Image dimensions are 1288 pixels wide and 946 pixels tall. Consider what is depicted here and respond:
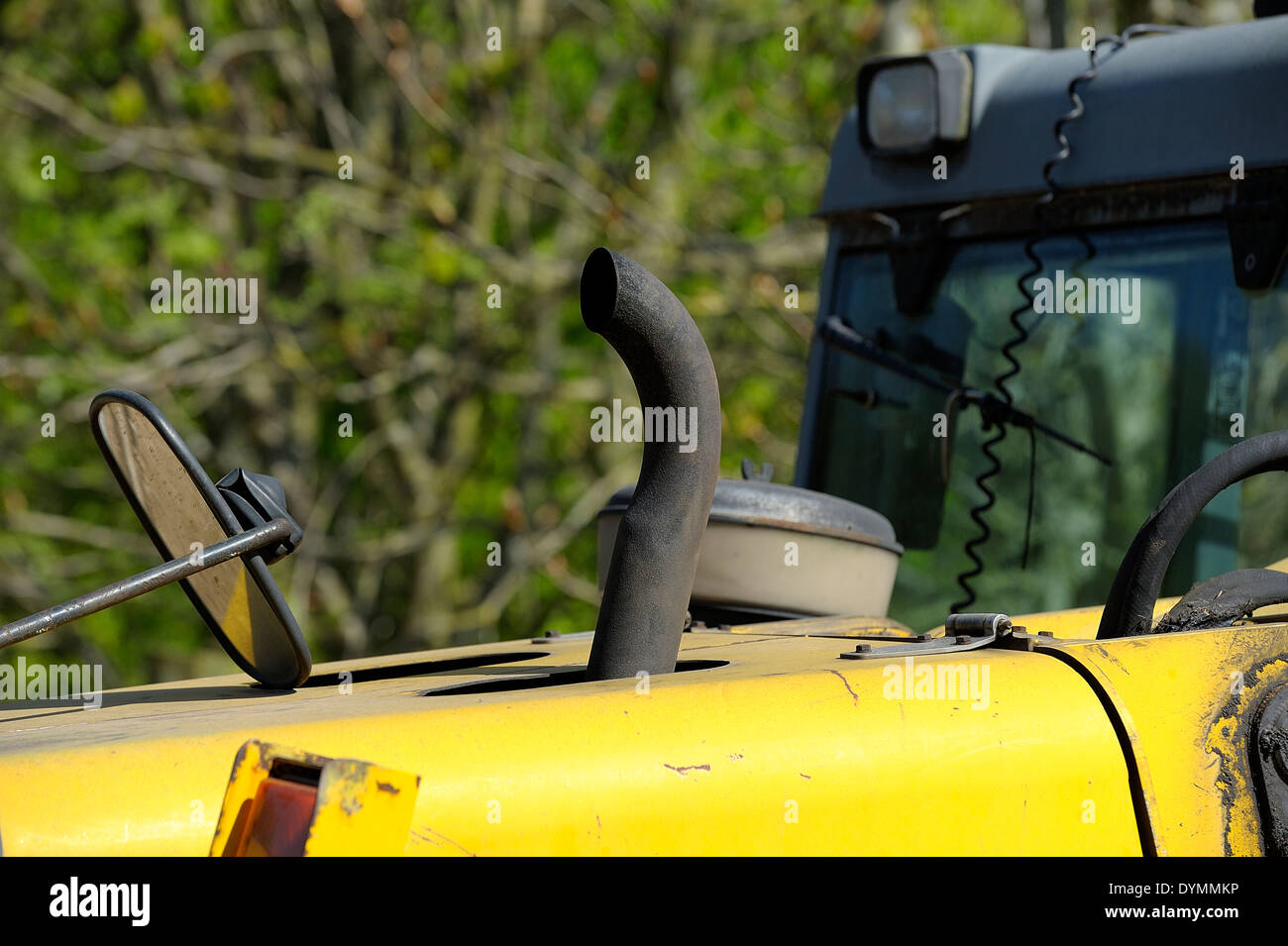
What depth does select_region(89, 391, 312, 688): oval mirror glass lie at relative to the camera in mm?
1737

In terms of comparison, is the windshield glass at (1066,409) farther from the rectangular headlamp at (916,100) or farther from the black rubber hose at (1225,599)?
the black rubber hose at (1225,599)

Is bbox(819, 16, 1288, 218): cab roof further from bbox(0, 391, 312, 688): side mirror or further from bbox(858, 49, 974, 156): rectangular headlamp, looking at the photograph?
bbox(0, 391, 312, 688): side mirror

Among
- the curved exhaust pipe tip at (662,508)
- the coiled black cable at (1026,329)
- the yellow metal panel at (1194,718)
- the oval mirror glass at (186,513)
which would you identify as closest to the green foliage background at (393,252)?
the coiled black cable at (1026,329)

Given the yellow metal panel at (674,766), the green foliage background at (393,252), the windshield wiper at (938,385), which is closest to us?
the yellow metal panel at (674,766)

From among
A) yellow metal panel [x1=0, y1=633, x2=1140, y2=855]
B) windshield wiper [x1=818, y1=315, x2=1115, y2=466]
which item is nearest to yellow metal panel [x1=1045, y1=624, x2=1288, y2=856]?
yellow metal panel [x1=0, y1=633, x2=1140, y2=855]

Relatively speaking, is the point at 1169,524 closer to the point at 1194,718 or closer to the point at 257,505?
the point at 1194,718

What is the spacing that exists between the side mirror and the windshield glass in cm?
132

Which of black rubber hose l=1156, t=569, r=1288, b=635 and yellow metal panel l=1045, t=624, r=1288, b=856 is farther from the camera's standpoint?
black rubber hose l=1156, t=569, r=1288, b=635

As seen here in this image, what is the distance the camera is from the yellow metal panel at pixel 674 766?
1247mm

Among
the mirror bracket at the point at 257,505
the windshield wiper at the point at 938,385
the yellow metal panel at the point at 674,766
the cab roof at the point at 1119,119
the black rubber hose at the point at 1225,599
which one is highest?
the cab roof at the point at 1119,119

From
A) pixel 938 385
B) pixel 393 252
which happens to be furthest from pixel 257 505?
pixel 393 252

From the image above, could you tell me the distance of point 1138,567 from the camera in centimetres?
172

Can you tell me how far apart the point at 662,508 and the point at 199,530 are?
0.53 metres
